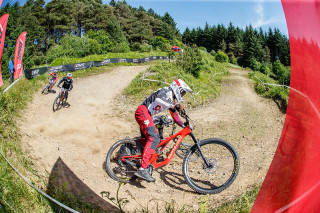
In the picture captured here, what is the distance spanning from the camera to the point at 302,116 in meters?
1.97

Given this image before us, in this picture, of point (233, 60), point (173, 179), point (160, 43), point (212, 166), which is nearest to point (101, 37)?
point (160, 43)

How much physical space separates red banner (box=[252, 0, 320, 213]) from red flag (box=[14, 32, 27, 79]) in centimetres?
602

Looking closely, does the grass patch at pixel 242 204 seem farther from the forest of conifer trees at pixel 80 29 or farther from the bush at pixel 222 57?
the forest of conifer trees at pixel 80 29

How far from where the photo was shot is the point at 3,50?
17.6 ft

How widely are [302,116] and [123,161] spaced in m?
4.51

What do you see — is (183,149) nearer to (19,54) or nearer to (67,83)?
(67,83)

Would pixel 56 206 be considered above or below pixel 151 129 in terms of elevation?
below

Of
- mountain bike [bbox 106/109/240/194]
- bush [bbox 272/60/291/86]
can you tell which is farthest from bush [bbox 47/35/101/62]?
bush [bbox 272/60/291/86]

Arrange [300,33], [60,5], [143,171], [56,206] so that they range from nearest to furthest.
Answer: [300,33] → [56,206] → [143,171] → [60,5]

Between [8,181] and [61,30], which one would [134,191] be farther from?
[61,30]

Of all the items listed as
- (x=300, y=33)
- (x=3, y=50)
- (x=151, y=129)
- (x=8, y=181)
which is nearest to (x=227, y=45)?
(x=300, y=33)

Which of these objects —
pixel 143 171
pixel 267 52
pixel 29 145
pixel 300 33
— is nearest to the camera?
pixel 300 33

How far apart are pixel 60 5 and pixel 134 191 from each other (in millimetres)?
5670

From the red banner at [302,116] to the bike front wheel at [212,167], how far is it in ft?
7.47
